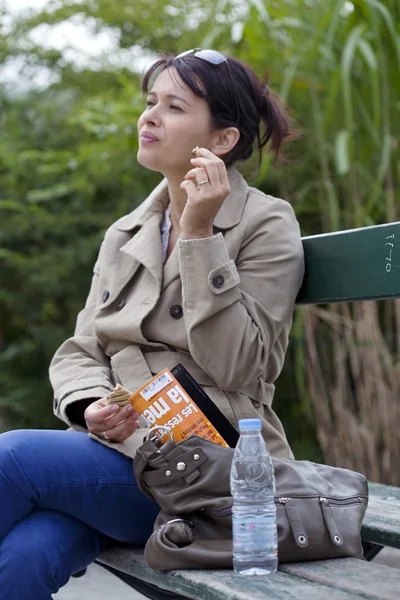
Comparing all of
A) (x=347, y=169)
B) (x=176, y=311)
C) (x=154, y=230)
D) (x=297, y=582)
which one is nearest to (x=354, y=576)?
(x=297, y=582)

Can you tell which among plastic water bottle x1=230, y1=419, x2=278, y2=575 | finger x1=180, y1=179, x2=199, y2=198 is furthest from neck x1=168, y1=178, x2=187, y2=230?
plastic water bottle x1=230, y1=419, x2=278, y2=575

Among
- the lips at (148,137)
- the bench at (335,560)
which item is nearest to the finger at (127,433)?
the bench at (335,560)

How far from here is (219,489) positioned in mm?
1931

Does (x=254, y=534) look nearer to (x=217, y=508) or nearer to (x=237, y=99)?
(x=217, y=508)

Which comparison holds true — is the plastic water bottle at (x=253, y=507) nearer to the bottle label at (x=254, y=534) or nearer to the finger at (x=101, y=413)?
the bottle label at (x=254, y=534)

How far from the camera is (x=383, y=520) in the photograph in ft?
7.97

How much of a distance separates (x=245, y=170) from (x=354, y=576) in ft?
4.31

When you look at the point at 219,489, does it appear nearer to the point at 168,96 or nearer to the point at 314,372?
the point at 168,96

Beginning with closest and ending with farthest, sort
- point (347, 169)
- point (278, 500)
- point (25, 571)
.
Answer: point (278, 500), point (25, 571), point (347, 169)

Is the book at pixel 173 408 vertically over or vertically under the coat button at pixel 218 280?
under

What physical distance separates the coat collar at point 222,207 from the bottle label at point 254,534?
A: 0.79 meters

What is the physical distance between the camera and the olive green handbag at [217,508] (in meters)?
1.86

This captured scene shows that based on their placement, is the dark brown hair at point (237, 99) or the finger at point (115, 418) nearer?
the finger at point (115, 418)

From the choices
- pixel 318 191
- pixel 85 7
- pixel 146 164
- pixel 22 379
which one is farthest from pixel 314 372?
pixel 85 7
